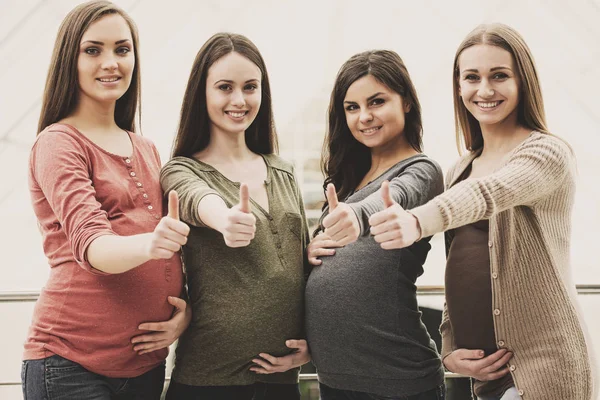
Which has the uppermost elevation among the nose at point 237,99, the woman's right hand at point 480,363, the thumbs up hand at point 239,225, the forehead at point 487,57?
the forehead at point 487,57

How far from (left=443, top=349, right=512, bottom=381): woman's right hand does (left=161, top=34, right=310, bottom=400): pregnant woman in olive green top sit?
1.22 ft

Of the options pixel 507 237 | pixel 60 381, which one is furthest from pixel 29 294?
pixel 507 237

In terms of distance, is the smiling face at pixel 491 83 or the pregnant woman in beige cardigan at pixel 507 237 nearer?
the pregnant woman in beige cardigan at pixel 507 237

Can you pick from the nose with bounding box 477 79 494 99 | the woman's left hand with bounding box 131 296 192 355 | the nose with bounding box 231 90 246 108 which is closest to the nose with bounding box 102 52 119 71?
the nose with bounding box 231 90 246 108

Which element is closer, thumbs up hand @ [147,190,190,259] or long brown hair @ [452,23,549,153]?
thumbs up hand @ [147,190,190,259]

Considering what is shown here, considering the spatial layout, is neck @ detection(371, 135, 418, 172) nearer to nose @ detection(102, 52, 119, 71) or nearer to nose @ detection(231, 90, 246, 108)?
nose @ detection(231, 90, 246, 108)

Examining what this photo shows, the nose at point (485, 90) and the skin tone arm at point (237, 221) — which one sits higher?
the nose at point (485, 90)

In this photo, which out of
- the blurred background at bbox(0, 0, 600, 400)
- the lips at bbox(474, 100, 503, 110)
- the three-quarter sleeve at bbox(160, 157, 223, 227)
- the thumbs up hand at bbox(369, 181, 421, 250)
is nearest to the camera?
the thumbs up hand at bbox(369, 181, 421, 250)

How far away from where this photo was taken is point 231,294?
4.51 ft

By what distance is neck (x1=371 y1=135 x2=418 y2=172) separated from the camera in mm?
1535

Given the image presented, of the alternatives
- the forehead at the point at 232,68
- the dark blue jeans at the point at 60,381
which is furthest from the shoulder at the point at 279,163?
the dark blue jeans at the point at 60,381

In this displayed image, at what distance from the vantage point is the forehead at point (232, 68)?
1477 millimetres

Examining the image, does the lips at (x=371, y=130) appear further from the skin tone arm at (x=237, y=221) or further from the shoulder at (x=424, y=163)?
the skin tone arm at (x=237, y=221)

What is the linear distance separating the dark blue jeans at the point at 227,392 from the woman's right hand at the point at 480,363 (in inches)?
17.2
